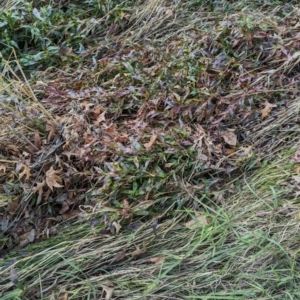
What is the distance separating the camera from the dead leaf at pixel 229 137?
2.30 meters

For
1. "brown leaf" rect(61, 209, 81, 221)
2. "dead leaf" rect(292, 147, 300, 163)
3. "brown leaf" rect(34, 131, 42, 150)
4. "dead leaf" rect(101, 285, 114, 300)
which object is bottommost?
"dead leaf" rect(101, 285, 114, 300)

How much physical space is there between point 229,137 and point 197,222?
488mm

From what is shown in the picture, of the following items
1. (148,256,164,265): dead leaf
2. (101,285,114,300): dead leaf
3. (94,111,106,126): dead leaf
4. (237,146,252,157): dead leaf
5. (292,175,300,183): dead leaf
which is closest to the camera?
(101,285,114,300): dead leaf

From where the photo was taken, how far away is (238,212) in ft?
6.86

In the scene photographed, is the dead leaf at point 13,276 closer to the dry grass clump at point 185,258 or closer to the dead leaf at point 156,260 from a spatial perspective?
the dry grass clump at point 185,258

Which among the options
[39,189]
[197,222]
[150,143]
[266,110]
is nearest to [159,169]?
[150,143]

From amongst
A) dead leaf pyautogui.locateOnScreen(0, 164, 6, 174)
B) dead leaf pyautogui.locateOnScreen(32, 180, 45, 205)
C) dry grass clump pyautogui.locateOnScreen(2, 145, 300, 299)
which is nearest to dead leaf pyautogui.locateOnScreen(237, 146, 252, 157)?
dry grass clump pyautogui.locateOnScreen(2, 145, 300, 299)

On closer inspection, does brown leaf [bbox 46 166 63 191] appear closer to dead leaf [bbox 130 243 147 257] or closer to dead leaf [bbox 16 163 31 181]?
dead leaf [bbox 16 163 31 181]

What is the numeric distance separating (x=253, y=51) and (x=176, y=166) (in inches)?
37.9

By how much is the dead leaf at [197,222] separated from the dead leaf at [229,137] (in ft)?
1.39

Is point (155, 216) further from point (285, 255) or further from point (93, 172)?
point (285, 255)

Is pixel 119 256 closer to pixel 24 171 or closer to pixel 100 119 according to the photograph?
pixel 24 171

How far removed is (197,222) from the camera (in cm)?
206

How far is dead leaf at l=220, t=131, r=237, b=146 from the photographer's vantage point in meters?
2.30
